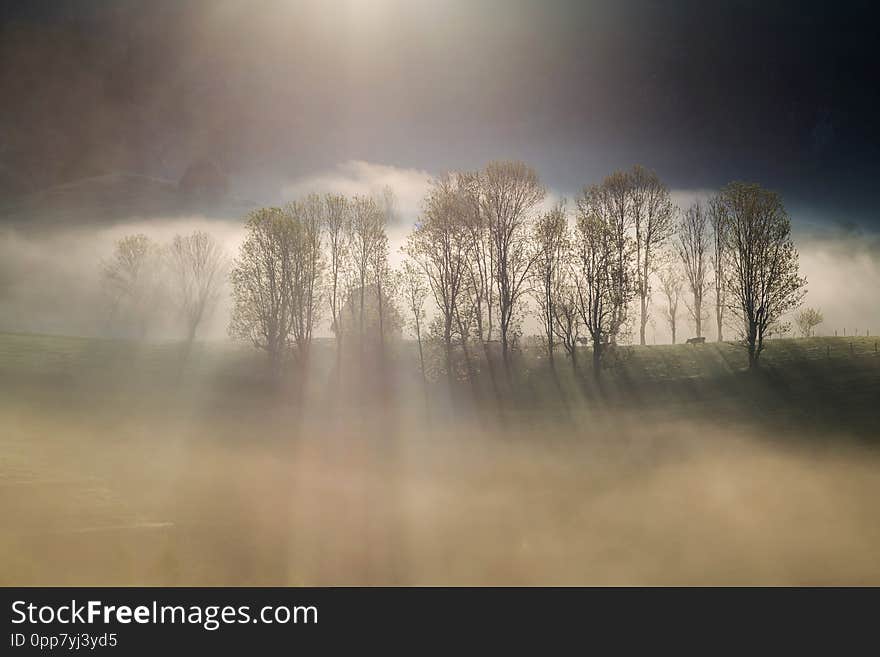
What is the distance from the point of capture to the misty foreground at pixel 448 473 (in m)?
18.4

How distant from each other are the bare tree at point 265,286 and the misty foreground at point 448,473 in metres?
3.20

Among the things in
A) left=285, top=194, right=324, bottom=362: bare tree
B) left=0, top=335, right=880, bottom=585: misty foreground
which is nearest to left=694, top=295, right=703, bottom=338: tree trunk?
left=0, top=335, right=880, bottom=585: misty foreground

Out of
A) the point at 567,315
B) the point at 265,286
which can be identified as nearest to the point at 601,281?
the point at 567,315

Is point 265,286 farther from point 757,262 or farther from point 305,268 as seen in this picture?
point 757,262

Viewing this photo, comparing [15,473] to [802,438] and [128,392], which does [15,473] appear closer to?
[128,392]

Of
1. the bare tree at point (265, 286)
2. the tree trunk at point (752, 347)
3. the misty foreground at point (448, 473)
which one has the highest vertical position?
the bare tree at point (265, 286)

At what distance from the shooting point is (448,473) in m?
28.5

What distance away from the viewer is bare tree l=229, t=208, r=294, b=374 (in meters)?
46.1

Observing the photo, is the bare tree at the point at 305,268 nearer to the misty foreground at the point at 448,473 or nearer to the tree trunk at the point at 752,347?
the misty foreground at the point at 448,473

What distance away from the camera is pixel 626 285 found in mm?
41469

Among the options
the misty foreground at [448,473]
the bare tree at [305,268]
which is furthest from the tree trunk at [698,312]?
the bare tree at [305,268]

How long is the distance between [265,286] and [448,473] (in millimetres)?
25974

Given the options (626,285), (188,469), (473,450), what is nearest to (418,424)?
(473,450)

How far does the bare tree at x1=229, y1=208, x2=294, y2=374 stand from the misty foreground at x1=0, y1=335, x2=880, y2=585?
320cm
